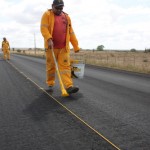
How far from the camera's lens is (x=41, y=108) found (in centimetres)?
686

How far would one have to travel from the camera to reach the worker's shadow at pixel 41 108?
20.0ft

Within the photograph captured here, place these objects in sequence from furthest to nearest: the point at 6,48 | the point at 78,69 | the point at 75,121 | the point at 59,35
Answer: the point at 6,48 < the point at 78,69 < the point at 59,35 < the point at 75,121

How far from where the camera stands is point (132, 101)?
25.2 feet

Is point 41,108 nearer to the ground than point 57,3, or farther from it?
nearer to the ground

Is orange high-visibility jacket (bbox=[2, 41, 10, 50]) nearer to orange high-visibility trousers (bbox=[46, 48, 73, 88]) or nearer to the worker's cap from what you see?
orange high-visibility trousers (bbox=[46, 48, 73, 88])

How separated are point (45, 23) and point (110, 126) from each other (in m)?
3.99

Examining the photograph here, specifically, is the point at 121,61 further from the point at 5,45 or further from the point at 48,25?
the point at 48,25

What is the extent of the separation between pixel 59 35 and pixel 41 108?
2.44 metres

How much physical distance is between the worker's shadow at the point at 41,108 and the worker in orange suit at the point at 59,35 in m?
0.84

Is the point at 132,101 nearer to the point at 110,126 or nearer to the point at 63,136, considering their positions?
the point at 110,126

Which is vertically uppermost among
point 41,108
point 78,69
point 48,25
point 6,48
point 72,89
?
point 48,25

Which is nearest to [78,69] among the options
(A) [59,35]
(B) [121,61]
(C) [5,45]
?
(A) [59,35]

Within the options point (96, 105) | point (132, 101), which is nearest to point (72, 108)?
point (96, 105)

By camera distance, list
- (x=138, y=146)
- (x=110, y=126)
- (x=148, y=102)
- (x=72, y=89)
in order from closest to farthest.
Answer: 1. (x=138, y=146)
2. (x=110, y=126)
3. (x=148, y=102)
4. (x=72, y=89)
